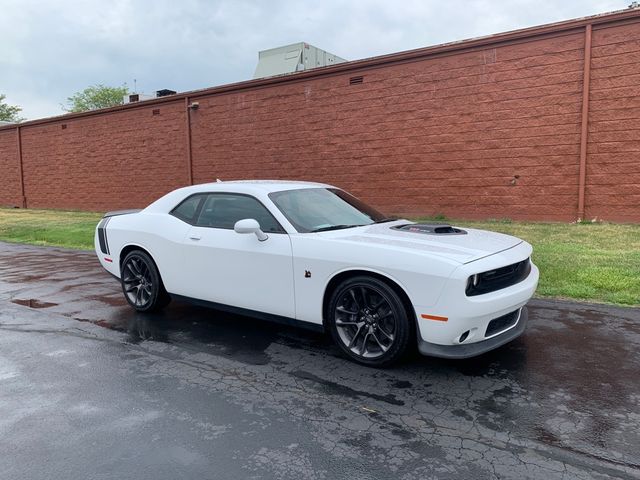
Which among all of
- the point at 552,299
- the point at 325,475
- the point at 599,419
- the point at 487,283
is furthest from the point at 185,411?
the point at 552,299

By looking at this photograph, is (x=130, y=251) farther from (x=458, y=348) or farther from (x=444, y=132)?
(x=444, y=132)

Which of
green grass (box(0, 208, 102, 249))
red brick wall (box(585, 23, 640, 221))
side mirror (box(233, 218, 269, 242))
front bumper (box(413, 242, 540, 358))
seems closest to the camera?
front bumper (box(413, 242, 540, 358))

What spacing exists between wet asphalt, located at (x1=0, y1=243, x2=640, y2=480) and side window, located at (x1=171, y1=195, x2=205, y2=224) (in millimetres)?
1170

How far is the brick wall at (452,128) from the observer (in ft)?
35.4

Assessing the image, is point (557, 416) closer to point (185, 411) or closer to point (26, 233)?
point (185, 411)

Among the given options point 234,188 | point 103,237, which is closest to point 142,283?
point 103,237

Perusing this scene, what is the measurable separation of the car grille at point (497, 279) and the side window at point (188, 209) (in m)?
3.09

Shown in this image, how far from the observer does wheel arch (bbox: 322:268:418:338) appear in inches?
157

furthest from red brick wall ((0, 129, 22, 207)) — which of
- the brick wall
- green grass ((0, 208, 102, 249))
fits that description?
the brick wall

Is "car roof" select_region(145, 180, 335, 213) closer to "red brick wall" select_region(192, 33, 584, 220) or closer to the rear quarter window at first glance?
the rear quarter window

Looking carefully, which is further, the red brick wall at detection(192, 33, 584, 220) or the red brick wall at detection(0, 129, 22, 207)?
the red brick wall at detection(0, 129, 22, 207)

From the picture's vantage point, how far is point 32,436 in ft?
10.6

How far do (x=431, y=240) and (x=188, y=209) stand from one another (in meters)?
2.78

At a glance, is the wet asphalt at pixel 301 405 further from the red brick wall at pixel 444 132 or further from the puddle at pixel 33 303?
the red brick wall at pixel 444 132
